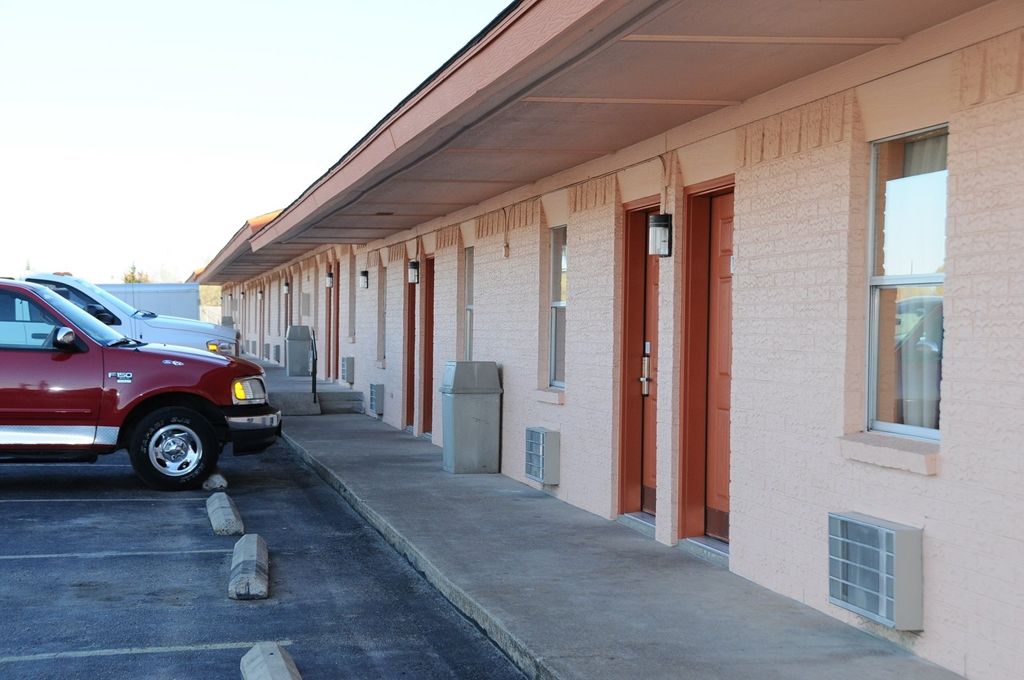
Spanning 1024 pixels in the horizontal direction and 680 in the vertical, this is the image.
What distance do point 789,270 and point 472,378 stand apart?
239 inches

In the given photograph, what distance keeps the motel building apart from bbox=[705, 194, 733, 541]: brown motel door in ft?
0.09

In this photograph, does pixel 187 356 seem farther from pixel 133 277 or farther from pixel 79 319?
pixel 133 277

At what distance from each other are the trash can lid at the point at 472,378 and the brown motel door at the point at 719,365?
4.50m

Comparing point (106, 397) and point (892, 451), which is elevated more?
point (892, 451)

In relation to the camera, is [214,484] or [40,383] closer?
[40,383]

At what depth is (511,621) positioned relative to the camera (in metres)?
6.30

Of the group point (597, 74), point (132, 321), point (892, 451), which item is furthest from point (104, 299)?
point (892, 451)

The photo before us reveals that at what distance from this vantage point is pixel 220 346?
17.7 m

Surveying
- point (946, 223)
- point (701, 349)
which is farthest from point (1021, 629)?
point (701, 349)

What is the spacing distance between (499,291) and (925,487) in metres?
7.76

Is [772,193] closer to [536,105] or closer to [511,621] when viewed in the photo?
[536,105]

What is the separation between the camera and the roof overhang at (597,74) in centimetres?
548

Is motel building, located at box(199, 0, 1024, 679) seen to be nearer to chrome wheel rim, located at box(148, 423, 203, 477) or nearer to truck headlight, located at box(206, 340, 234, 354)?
chrome wheel rim, located at box(148, 423, 203, 477)

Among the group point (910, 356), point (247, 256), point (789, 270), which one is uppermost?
point (247, 256)
